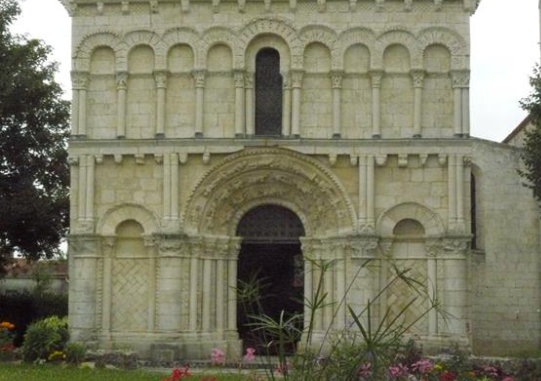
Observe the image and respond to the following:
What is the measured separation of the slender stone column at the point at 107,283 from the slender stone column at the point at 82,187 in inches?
33.9

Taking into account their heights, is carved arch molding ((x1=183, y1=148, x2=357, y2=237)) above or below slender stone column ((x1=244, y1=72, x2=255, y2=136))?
below

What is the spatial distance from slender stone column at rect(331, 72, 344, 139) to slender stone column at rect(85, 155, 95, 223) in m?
6.18

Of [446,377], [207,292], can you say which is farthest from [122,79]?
[446,377]

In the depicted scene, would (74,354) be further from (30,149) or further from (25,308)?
(25,308)

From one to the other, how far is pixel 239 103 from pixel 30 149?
9.34 m

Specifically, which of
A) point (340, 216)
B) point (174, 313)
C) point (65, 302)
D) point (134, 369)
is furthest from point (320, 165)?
point (65, 302)

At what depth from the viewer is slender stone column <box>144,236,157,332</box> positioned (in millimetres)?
24922

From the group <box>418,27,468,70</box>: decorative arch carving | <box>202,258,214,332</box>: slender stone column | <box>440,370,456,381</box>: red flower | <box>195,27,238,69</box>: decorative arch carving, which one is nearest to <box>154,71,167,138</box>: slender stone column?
<box>195,27,238,69</box>: decorative arch carving

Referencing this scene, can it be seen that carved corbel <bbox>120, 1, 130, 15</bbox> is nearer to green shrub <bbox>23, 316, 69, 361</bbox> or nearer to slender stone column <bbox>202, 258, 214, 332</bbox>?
slender stone column <bbox>202, 258, 214, 332</bbox>

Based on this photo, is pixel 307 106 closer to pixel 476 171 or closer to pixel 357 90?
pixel 357 90

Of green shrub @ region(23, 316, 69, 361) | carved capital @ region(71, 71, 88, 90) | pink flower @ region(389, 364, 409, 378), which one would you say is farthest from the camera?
carved capital @ region(71, 71, 88, 90)

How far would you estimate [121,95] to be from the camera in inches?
1003

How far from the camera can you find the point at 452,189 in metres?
24.7

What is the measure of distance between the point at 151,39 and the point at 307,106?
436cm
